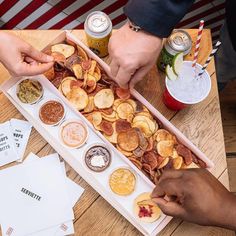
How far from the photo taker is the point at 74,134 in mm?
1221

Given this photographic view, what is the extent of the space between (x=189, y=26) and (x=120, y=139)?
865 mm

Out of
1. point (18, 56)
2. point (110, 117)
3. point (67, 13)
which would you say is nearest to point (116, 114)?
point (110, 117)

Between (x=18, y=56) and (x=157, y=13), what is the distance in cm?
43

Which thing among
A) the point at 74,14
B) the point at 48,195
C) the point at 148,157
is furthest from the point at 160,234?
the point at 74,14

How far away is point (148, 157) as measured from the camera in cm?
118

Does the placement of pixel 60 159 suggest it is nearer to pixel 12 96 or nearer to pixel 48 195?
pixel 48 195

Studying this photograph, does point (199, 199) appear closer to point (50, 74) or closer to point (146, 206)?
point (146, 206)

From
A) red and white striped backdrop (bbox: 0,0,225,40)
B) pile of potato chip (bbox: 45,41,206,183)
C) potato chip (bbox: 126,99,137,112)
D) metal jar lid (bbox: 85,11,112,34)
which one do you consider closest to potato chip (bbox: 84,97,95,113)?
pile of potato chip (bbox: 45,41,206,183)

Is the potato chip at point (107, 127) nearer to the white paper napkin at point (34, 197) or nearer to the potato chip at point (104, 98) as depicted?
the potato chip at point (104, 98)

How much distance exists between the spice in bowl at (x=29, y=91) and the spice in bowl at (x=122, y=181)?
35cm

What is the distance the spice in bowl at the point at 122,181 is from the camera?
1.18m

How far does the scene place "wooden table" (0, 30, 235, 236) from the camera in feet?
3.95

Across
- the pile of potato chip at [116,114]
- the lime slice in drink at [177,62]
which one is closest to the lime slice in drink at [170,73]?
the lime slice in drink at [177,62]

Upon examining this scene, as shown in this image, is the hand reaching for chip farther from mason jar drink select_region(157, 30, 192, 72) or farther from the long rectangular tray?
mason jar drink select_region(157, 30, 192, 72)
